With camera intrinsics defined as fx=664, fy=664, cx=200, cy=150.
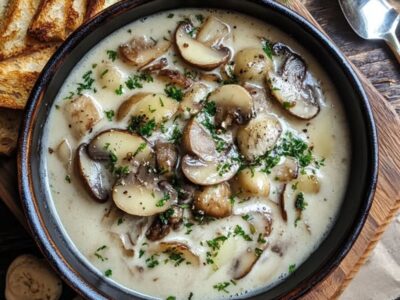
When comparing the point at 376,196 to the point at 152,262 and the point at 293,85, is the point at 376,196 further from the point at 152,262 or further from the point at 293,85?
the point at 152,262

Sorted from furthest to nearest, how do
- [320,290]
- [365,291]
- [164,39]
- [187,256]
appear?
[365,291], [320,290], [164,39], [187,256]

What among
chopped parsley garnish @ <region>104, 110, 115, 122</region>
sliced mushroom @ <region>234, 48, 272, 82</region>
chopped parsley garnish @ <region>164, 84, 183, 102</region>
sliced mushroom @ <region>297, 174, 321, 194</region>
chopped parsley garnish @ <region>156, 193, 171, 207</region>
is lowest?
sliced mushroom @ <region>297, 174, 321, 194</region>

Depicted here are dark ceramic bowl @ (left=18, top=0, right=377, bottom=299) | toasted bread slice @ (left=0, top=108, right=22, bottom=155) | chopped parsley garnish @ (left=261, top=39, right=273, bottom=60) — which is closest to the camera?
dark ceramic bowl @ (left=18, top=0, right=377, bottom=299)

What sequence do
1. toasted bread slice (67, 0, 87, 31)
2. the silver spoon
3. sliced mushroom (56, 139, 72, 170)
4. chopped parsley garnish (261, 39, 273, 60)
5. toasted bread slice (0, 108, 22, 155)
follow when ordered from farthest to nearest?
1. the silver spoon
2. toasted bread slice (67, 0, 87, 31)
3. toasted bread slice (0, 108, 22, 155)
4. chopped parsley garnish (261, 39, 273, 60)
5. sliced mushroom (56, 139, 72, 170)

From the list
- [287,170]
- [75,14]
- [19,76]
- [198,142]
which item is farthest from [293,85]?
[19,76]

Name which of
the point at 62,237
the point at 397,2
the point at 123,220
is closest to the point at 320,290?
Answer: the point at 123,220

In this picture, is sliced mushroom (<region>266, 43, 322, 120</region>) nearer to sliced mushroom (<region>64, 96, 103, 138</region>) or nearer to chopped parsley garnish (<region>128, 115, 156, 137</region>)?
chopped parsley garnish (<region>128, 115, 156, 137</region>)

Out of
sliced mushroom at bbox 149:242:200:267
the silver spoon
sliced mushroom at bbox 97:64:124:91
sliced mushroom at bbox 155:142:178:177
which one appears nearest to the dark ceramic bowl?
sliced mushroom at bbox 97:64:124:91

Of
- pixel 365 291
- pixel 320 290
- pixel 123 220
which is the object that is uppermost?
pixel 123 220

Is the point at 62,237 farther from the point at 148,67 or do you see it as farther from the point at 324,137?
the point at 324,137
